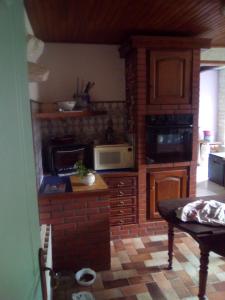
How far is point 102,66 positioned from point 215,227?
2.24 meters

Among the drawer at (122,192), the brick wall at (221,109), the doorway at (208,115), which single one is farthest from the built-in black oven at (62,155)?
the brick wall at (221,109)

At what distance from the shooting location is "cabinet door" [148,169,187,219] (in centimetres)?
285

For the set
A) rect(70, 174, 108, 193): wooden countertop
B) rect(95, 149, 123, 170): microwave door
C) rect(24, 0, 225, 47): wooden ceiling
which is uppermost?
rect(24, 0, 225, 47): wooden ceiling

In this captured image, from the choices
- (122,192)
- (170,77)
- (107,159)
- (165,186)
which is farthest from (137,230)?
(170,77)

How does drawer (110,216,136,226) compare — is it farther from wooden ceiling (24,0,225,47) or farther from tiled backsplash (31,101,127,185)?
wooden ceiling (24,0,225,47)

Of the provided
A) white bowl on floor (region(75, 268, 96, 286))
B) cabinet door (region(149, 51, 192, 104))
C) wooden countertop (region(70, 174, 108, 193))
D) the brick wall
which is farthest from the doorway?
white bowl on floor (region(75, 268, 96, 286))

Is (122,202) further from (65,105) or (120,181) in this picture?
(65,105)

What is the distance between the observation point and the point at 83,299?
1.89 metres

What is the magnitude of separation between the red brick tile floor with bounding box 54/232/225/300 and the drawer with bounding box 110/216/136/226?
252mm

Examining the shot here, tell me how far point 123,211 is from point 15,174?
7.52 ft

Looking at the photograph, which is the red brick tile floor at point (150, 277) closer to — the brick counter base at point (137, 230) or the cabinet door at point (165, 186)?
the brick counter base at point (137, 230)

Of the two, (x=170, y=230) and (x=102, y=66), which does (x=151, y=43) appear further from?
(x=170, y=230)

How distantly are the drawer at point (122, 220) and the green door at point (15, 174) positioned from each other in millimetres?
1977

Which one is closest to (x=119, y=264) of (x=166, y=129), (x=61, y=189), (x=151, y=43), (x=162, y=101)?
(x=61, y=189)
